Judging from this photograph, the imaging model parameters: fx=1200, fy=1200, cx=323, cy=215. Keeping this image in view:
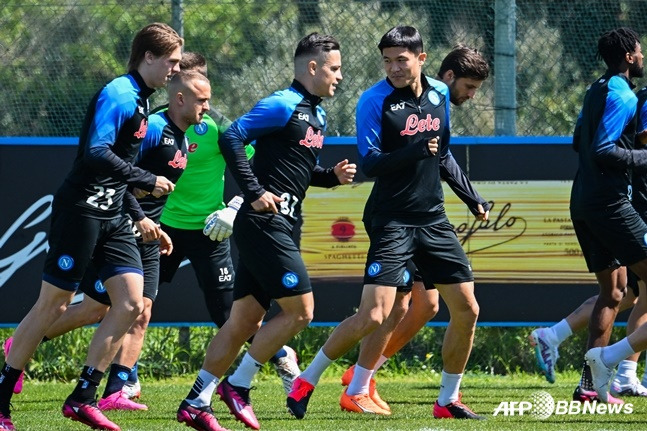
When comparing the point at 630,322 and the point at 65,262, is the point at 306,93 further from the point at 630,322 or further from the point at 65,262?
the point at 630,322

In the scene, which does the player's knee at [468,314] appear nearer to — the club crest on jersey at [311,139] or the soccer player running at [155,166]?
the club crest on jersey at [311,139]

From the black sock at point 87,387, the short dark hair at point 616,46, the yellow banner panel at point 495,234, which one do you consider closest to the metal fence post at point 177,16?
the yellow banner panel at point 495,234

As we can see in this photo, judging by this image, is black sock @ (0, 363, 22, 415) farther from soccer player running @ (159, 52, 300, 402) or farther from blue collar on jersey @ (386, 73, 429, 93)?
blue collar on jersey @ (386, 73, 429, 93)

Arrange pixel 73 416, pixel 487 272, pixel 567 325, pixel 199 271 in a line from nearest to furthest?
pixel 73 416
pixel 199 271
pixel 567 325
pixel 487 272

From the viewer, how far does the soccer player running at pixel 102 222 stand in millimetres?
6152

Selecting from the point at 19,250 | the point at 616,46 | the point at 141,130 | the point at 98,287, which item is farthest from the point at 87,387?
the point at 616,46

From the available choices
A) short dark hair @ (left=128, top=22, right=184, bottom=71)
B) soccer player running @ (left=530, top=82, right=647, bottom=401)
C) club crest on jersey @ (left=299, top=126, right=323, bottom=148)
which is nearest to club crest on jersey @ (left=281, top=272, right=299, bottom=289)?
club crest on jersey @ (left=299, top=126, right=323, bottom=148)

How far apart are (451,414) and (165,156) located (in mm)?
2311

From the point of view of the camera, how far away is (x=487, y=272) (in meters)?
9.56

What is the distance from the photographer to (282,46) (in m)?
10.0

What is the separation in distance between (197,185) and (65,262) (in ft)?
6.13

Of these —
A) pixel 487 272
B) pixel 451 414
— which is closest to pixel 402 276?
pixel 451 414

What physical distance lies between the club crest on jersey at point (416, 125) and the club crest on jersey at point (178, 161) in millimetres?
1458

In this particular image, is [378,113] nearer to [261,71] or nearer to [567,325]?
[567,325]
